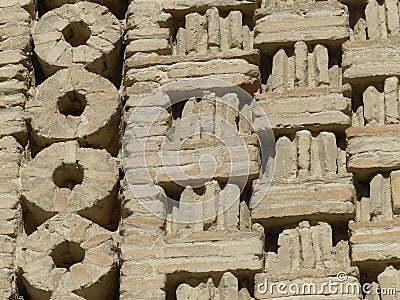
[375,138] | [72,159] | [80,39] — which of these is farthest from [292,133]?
[80,39]

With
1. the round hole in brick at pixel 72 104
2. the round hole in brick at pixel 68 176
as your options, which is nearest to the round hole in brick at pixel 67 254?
the round hole in brick at pixel 68 176

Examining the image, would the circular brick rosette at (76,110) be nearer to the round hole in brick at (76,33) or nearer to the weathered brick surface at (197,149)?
the weathered brick surface at (197,149)

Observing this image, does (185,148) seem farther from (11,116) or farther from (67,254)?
(11,116)

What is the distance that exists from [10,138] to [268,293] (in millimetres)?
1040

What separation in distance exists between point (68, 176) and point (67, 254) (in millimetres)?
289

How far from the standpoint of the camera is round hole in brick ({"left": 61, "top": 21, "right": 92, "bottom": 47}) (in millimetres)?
4984

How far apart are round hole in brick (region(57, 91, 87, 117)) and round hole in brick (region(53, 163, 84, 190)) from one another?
0.75 feet

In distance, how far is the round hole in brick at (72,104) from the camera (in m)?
4.82

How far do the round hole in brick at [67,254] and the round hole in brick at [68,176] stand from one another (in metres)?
0.24

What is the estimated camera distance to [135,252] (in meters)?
4.39

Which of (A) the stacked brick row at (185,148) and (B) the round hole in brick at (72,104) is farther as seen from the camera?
(B) the round hole in brick at (72,104)

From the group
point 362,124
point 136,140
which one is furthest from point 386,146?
point 136,140

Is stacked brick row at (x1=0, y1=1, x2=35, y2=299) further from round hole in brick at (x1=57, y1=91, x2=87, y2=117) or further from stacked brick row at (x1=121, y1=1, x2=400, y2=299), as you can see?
stacked brick row at (x1=121, y1=1, x2=400, y2=299)

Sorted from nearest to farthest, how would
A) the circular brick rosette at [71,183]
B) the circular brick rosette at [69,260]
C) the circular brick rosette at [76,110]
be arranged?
the circular brick rosette at [69,260] → the circular brick rosette at [71,183] → the circular brick rosette at [76,110]
